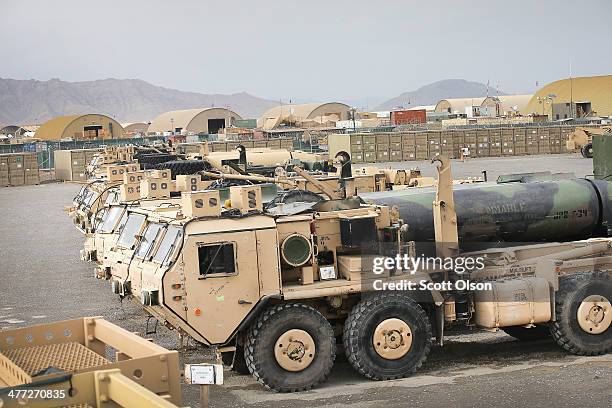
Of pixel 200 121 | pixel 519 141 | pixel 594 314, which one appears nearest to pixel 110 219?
pixel 594 314

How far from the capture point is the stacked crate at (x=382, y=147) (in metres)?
52.9

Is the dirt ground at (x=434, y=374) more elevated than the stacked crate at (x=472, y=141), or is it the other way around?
the stacked crate at (x=472, y=141)

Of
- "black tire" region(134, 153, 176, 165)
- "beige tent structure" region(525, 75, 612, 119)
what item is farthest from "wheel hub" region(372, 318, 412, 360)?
"beige tent structure" region(525, 75, 612, 119)

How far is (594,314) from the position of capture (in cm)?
1268

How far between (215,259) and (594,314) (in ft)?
15.4

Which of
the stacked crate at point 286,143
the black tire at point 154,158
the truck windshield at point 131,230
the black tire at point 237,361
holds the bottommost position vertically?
the black tire at point 237,361

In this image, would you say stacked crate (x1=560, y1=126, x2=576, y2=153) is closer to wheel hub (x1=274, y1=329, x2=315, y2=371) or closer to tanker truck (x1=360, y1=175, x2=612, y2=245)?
tanker truck (x1=360, y1=175, x2=612, y2=245)

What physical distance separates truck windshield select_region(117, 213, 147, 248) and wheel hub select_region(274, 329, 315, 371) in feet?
7.87

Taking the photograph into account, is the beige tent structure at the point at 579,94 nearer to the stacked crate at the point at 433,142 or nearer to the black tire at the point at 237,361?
the stacked crate at the point at 433,142

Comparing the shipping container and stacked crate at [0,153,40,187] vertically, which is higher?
the shipping container

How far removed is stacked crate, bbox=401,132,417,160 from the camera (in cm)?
5297

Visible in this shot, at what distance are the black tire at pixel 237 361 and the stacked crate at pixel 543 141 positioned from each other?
42.8m

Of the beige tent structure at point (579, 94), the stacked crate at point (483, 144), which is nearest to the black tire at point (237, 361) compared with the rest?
the stacked crate at point (483, 144)

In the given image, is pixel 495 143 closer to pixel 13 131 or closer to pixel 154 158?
pixel 154 158
